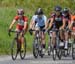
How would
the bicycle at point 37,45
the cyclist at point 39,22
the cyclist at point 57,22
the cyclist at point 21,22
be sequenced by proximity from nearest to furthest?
the cyclist at point 21,22 → the cyclist at point 57,22 → the bicycle at point 37,45 → the cyclist at point 39,22

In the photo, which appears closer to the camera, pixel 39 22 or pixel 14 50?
pixel 14 50

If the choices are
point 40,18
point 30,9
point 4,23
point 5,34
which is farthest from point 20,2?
point 40,18

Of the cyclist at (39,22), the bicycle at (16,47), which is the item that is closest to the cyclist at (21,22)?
the bicycle at (16,47)

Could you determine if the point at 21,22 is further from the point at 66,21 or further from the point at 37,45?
the point at 66,21

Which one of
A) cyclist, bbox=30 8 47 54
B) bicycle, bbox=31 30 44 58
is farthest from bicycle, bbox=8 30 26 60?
cyclist, bbox=30 8 47 54

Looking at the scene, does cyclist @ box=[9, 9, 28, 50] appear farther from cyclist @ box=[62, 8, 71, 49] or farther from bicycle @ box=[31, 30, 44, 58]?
cyclist @ box=[62, 8, 71, 49]

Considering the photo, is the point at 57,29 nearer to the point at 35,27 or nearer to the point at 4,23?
the point at 35,27

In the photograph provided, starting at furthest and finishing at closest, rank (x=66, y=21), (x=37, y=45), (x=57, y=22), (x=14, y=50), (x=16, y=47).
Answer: (x=66, y=21) < (x=37, y=45) < (x=57, y=22) < (x=14, y=50) < (x=16, y=47)

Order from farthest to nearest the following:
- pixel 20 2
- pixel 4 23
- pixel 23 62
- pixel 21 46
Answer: pixel 20 2 → pixel 4 23 → pixel 21 46 → pixel 23 62

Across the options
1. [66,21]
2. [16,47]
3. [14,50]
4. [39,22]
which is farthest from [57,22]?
[14,50]

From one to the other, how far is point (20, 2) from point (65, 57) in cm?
2330

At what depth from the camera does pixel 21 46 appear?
1792 centimetres

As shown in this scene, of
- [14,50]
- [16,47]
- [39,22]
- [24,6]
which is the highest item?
[24,6]

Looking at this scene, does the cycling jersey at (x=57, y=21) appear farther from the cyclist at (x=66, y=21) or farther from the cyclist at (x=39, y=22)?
the cyclist at (x=39, y=22)
